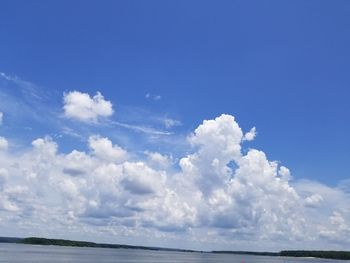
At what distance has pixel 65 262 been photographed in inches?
5128

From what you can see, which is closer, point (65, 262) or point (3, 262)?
point (3, 262)

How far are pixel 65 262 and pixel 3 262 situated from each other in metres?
22.1

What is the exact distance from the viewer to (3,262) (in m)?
111
